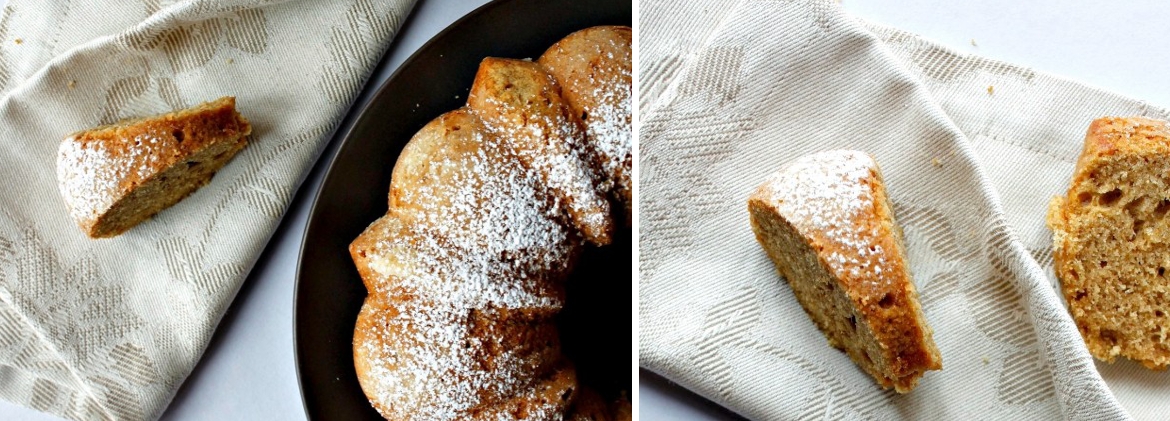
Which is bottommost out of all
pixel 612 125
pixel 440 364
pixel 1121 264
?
pixel 1121 264

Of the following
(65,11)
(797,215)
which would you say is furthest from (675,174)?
(65,11)

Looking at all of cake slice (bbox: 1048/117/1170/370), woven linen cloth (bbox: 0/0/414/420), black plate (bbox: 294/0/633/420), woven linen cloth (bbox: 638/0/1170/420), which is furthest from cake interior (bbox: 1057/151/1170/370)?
woven linen cloth (bbox: 0/0/414/420)

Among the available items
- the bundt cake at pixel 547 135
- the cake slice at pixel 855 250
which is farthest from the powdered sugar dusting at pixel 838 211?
the bundt cake at pixel 547 135

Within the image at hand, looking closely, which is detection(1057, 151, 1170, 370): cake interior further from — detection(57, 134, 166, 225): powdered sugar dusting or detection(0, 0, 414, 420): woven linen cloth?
detection(57, 134, 166, 225): powdered sugar dusting

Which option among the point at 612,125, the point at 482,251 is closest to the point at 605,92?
the point at 612,125

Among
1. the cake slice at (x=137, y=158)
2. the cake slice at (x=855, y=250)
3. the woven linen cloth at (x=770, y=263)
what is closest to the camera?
the cake slice at (x=855, y=250)

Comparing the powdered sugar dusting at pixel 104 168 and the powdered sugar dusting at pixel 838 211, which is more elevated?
the powdered sugar dusting at pixel 104 168

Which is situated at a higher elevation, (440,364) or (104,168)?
(104,168)

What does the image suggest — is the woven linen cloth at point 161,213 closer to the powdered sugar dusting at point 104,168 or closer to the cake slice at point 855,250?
the powdered sugar dusting at point 104,168

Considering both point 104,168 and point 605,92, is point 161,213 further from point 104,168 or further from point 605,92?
point 605,92
